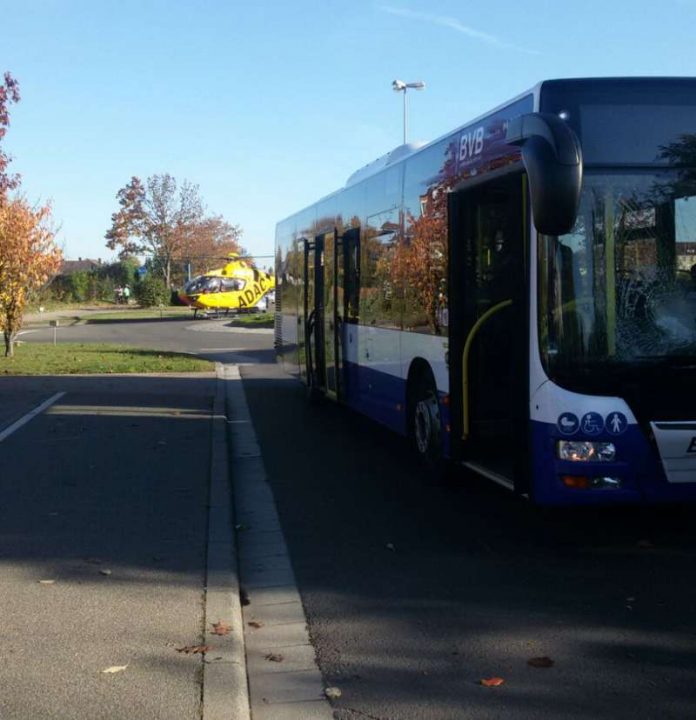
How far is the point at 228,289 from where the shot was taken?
207 ft

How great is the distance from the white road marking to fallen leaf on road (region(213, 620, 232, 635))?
25.1ft

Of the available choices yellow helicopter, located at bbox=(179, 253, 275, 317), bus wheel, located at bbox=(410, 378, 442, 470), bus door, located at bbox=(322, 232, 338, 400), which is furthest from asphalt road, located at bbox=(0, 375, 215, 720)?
yellow helicopter, located at bbox=(179, 253, 275, 317)

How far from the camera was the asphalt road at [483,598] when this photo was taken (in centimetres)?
502

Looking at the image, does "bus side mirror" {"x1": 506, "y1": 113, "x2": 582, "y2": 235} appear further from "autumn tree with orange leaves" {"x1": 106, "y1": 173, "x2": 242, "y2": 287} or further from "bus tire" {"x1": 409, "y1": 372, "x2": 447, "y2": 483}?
"autumn tree with orange leaves" {"x1": 106, "y1": 173, "x2": 242, "y2": 287}

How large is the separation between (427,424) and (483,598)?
3.57 m

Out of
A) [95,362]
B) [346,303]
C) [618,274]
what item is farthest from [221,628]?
[95,362]

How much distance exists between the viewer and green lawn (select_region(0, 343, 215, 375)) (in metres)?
23.8

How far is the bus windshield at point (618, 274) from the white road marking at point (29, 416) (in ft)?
26.2

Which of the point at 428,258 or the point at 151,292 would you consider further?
the point at 151,292

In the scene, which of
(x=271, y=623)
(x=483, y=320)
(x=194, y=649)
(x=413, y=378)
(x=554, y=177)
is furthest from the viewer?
(x=413, y=378)

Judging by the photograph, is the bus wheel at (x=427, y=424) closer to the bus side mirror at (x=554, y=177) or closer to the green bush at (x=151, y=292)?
the bus side mirror at (x=554, y=177)

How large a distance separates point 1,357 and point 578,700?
81.0 feet

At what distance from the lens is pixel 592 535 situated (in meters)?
8.09

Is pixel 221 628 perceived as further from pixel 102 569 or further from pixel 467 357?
pixel 467 357
